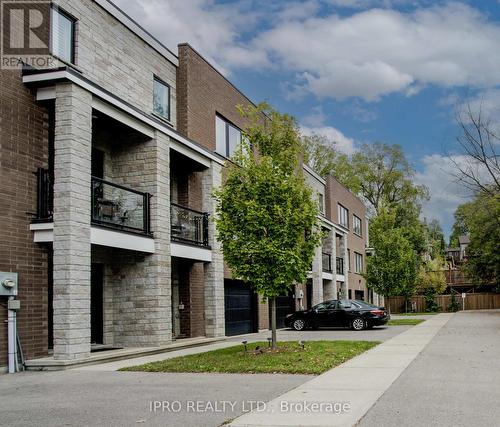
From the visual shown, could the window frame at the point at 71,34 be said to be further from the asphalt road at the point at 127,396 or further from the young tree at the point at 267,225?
the asphalt road at the point at 127,396

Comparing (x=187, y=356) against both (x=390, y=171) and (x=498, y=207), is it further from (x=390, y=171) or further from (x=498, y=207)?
(x=390, y=171)

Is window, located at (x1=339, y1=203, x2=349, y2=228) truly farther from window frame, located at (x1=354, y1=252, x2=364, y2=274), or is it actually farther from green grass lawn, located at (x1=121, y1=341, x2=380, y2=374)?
green grass lawn, located at (x1=121, y1=341, x2=380, y2=374)

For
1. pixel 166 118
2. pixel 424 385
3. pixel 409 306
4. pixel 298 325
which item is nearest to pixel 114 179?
pixel 166 118

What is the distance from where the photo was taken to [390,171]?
234ft

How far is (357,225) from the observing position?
51.7 meters

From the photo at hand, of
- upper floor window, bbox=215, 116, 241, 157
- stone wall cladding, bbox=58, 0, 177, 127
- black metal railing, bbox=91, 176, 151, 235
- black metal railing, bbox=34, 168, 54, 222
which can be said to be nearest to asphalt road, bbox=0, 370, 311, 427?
black metal railing, bbox=34, 168, 54, 222

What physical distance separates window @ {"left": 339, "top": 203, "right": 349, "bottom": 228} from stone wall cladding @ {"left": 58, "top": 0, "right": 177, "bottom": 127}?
85.9 ft

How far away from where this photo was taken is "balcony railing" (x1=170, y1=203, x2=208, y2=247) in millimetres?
18844

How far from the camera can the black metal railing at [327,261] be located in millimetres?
37400

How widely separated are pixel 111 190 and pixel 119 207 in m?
0.48

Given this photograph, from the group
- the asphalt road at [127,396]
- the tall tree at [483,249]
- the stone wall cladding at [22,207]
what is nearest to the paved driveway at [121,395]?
the asphalt road at [127,396]

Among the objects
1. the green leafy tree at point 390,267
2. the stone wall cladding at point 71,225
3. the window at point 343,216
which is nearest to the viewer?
the stone wall cladding at point 71,225

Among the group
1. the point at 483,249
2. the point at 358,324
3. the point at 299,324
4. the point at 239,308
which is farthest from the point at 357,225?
the point at 239,308

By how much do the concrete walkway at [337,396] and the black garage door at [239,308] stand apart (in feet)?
31.2
